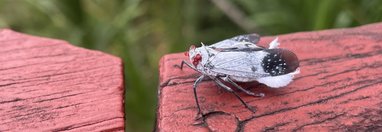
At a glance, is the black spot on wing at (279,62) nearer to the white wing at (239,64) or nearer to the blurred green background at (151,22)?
the white wing at (239,64)

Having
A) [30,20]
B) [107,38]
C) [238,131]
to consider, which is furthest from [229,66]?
[30,20]

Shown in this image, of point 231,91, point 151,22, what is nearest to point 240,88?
point 231,91

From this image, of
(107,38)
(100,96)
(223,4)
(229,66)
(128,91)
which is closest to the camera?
(100,96)

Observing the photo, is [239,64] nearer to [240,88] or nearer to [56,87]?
[240,88]

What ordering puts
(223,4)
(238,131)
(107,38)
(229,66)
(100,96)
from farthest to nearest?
(223,4)
(107,38)
(229,66)
(100,96)
(238,131)

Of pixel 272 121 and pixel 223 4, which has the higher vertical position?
pixel 223 4

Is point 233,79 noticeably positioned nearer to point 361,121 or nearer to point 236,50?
A: point 236,50

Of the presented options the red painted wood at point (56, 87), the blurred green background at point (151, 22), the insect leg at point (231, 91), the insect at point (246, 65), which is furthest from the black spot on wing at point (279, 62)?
the blurred green background at point (151, 22)
